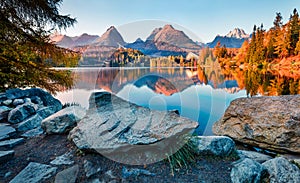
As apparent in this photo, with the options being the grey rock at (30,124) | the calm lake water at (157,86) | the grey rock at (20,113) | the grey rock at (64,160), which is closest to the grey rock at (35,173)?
the grey rock at (64,160)

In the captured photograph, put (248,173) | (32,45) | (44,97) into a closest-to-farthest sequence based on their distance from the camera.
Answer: (248,173) → (32,45) → (44,97)

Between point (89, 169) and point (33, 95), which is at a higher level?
point (33, 95)

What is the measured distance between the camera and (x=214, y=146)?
2.96 meters

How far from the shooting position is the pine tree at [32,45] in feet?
15.3

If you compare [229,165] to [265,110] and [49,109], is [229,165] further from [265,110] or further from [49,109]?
[49,109]

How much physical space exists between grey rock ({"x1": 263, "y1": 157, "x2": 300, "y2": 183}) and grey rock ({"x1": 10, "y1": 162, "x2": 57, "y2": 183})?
332 centimetres

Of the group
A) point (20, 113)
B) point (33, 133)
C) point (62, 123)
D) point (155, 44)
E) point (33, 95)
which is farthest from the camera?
point (33, 95)

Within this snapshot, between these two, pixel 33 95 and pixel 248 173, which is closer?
pixel 248 173

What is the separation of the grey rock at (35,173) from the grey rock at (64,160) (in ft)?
0.43

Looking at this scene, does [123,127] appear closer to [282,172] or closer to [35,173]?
[35,173]

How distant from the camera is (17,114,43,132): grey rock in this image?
448 cm

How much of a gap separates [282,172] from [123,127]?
2545mm

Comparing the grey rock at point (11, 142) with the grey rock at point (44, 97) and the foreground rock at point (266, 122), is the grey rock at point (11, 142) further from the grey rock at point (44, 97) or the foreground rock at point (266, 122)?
the foreground rock at point (266, 122)

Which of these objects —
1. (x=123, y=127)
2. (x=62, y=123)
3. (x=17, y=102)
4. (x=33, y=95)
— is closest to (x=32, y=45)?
(x=17, y=102)
